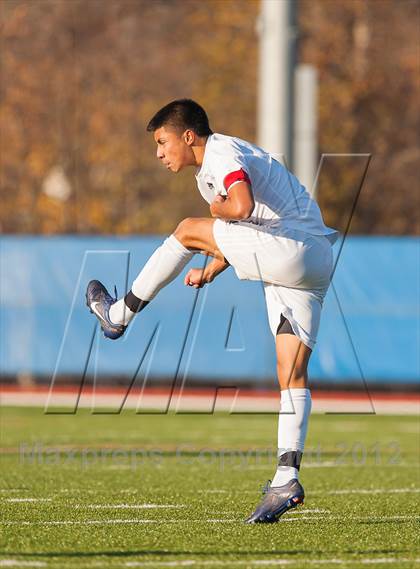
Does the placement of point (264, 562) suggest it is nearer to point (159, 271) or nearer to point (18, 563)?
point (18, 563)

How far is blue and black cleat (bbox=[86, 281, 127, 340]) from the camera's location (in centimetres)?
673

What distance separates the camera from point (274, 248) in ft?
20.7

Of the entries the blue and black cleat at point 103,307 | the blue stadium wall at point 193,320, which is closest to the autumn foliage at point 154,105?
the blue stadium wall at point 193,320

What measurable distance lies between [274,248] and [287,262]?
84 millimetres

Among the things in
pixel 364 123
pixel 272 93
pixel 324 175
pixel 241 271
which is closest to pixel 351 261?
pixel 272 93

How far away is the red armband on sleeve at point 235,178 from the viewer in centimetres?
599

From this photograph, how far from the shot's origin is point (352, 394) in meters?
18.1

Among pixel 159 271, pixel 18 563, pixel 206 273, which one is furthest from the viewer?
pixel 206 273

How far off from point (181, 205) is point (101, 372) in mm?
13340

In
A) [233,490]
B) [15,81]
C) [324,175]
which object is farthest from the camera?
[15,81]

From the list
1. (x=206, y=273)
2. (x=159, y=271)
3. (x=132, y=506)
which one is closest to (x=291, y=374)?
(x=206, y=273)

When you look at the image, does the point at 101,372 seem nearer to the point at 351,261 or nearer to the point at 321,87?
the point at 351,261

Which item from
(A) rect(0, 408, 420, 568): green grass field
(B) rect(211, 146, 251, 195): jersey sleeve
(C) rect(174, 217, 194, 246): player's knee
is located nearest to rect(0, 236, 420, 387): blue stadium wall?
(A) rect(0, 408, 420, 568): green grass field

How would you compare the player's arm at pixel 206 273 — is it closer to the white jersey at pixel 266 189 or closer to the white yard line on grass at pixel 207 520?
the white jersey at pixel 266 189
